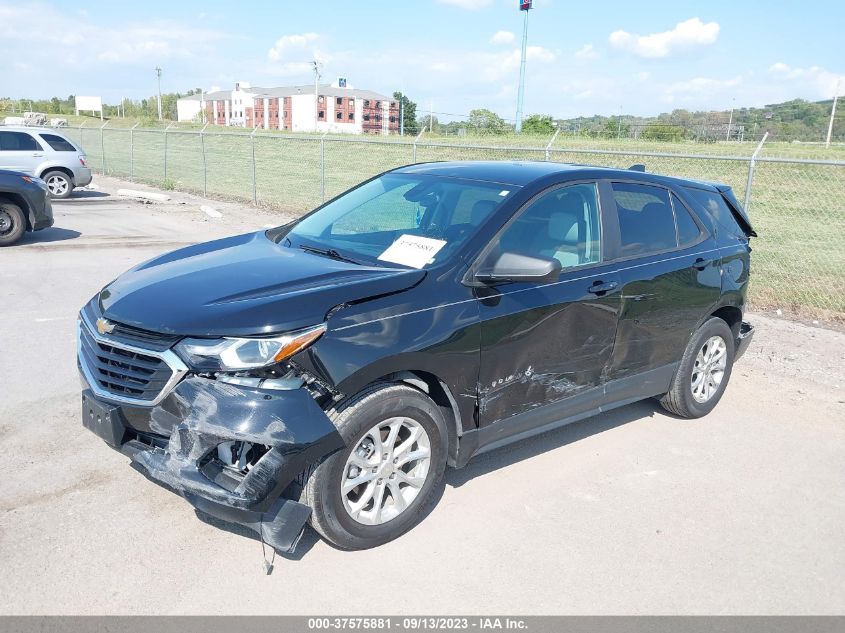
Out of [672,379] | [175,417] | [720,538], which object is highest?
[175,417]

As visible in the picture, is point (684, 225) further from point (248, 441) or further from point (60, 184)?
point (60, 184)

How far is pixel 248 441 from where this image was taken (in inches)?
117

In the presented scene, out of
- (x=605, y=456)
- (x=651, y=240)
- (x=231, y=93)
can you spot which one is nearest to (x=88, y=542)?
(x=605, y=456)

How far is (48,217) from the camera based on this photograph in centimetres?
1121

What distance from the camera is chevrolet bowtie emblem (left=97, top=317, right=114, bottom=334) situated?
3424 millimetres

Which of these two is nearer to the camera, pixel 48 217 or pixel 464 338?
pixel 464 338

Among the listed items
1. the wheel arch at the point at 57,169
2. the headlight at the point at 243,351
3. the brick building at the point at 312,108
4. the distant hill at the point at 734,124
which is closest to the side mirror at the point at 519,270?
the headlight at the point at 243,351

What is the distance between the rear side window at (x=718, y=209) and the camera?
5293 mm

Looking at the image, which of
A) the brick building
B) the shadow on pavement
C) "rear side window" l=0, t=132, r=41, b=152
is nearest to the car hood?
the shadow on pavement

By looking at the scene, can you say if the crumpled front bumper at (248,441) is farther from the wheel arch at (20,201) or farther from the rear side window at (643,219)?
the wheel arch at (20,201)

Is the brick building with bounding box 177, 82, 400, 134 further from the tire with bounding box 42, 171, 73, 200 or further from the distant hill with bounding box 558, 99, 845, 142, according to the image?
the tire with bounding box 42, 171, 73, 200

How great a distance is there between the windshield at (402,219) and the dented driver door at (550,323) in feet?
0.86
